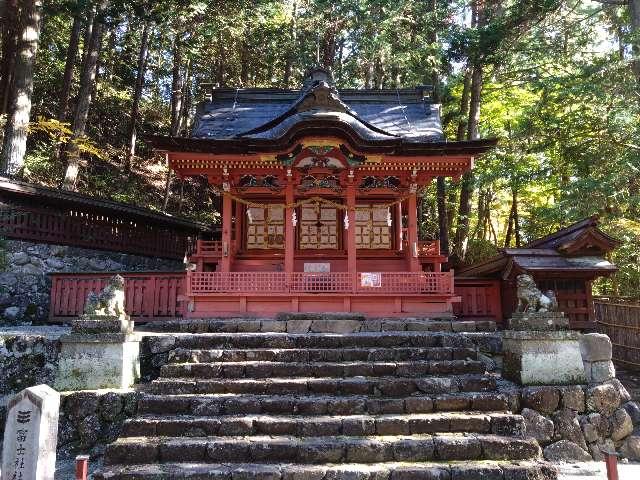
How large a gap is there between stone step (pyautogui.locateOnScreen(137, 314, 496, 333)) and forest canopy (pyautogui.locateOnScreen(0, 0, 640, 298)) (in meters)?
4.49

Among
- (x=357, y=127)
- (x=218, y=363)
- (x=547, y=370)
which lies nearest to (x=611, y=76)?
(x=357, y=127)

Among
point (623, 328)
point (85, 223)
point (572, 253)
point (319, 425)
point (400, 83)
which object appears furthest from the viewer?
point (400, 83)

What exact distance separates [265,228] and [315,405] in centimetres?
658

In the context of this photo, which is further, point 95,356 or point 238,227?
point 238,227

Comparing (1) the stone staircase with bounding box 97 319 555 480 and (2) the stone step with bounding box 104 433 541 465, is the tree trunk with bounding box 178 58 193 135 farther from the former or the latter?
(2) the stone step with bounding box 104 433 541 465

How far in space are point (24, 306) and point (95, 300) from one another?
5127 mm

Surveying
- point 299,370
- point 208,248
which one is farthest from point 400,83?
point 299,370

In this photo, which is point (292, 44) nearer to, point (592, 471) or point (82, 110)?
point (82, 110)

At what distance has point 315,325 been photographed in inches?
337

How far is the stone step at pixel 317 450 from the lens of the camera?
494cm

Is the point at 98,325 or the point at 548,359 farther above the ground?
the point at 98,325

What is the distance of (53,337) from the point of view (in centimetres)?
699

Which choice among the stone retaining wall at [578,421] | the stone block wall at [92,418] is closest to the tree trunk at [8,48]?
the stone block wall at [92,418]

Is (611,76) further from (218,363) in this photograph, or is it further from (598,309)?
(218,363)
